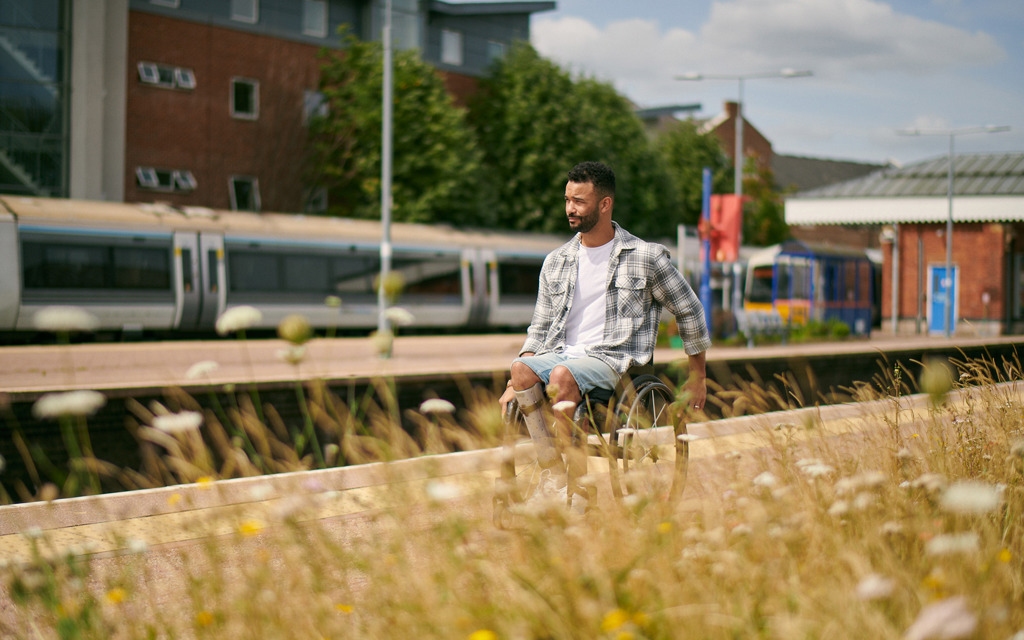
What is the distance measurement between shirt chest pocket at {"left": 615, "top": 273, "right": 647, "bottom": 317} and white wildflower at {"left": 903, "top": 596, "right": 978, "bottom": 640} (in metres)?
2.93

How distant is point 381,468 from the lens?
9.51 feet

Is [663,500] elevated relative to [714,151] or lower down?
lower down

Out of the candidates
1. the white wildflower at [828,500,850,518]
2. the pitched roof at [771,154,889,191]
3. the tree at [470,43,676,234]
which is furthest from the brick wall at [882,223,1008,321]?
the pitched roof at [771,154,889,191]

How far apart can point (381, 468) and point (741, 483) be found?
1.24 meters

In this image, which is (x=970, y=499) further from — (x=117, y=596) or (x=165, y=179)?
(x=165, y=179)

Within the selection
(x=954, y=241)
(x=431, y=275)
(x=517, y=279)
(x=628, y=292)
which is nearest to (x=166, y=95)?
(x=431, y=275)

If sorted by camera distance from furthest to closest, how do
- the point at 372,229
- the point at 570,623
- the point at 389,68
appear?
the point at 372,229
the point at 389,68
the point at 570,623

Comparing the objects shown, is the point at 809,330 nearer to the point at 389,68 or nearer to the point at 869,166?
the point at 389,68

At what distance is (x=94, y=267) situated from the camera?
66.5 feet

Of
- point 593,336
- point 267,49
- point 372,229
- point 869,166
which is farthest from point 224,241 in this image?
point 869,166

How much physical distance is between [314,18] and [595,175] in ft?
112

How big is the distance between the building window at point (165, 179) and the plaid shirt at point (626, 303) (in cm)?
2930

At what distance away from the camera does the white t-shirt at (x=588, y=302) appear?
4.54 m

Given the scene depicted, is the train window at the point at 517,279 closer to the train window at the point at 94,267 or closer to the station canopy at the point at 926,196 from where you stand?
the train window at the point at 94,267
